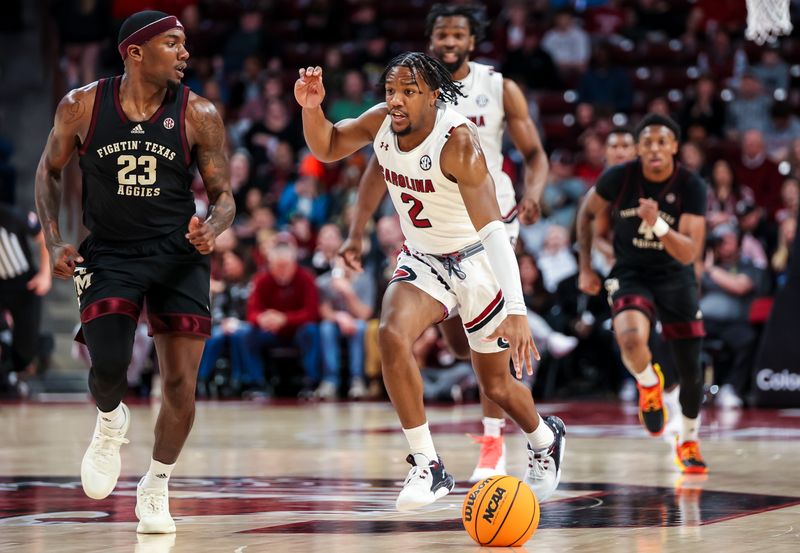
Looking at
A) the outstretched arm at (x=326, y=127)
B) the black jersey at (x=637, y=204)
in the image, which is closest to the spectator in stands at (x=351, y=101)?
the black jersey at (x=637, y=204)

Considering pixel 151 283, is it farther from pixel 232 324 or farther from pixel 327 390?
pixel 232 324

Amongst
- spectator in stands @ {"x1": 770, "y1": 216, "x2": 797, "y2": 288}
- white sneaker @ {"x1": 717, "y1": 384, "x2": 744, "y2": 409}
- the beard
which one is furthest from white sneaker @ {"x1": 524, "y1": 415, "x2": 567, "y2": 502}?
spectator in stands @ {"x1": 770, "y1": 216, "x2": 797, "y2": 288}

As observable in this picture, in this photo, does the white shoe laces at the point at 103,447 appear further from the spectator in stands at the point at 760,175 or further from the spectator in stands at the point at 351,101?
the spectator in stands at the point at 351,101

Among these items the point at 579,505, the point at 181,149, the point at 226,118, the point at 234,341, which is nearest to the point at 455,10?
the point at 181,149

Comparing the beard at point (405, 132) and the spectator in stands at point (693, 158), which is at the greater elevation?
the spectator in stands at point (693, 158)

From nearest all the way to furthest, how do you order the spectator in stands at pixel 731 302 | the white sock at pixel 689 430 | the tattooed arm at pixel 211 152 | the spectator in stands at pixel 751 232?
the tattooed arm at pixel 211 152 < the white sock at pixel 689 430 < the spectator in stands at pixel 731 302 < the spectator in stands at pixel 751 232

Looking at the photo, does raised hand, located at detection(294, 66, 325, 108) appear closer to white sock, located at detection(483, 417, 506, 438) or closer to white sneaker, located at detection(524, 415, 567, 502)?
white sneaker, located at detection(524, 415, 567, 502)

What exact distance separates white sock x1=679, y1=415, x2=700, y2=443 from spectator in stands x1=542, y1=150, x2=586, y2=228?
23.7ft

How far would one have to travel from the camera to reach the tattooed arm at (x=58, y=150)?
566 centimetres

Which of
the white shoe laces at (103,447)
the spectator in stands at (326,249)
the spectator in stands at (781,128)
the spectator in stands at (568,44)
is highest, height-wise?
the spectator in stands at (568,44)

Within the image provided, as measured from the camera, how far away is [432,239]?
20.1ft

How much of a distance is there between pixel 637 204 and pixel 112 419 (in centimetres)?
384

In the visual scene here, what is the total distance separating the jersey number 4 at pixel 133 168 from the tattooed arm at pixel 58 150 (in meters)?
0.24

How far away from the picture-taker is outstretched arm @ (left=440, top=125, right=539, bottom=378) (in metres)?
5.33
